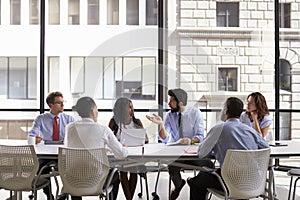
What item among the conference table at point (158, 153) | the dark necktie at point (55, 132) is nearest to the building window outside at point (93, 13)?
the dark necktie at point (55, 132)

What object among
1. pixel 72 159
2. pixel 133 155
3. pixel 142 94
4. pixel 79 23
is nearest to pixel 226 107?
pixel 133 155

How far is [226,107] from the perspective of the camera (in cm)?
417

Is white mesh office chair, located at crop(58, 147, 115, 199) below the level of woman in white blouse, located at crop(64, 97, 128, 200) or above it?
below

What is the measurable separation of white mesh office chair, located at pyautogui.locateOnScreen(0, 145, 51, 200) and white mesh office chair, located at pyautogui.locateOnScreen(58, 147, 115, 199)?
9.7 inches

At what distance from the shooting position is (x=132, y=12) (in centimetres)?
729

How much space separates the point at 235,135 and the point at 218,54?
3.74 m

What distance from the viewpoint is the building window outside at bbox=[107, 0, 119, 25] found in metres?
7.21

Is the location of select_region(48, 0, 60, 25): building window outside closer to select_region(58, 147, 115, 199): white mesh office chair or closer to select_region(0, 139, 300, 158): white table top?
select_region(0, 139, 300, 158): white table top

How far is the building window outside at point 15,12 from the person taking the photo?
713 centimetres

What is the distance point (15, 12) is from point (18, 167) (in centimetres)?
377

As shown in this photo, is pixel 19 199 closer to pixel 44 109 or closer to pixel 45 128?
pixel 45 128

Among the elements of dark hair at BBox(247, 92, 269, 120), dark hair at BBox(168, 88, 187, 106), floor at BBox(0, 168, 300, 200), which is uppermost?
dark hair at BBox(168, 88, 187, 106)

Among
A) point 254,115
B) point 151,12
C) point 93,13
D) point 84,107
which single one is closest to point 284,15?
point 151,12

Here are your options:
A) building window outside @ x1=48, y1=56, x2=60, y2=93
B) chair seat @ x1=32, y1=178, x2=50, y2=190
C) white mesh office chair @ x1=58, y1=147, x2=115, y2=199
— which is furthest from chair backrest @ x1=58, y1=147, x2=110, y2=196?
building window outside @ x1=48, y1=56, x2=60, y2=93
